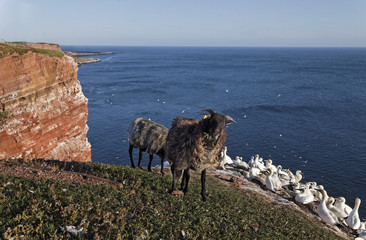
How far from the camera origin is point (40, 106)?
22.4 metres

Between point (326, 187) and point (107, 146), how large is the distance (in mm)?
33517

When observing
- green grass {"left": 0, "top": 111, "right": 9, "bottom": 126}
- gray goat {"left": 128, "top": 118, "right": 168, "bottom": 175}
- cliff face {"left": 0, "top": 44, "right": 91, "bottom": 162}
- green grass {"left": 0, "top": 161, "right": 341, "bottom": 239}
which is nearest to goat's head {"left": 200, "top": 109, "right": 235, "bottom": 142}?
green grass {"left": 0, "top": 161, "right": 341, "bottom": 239}

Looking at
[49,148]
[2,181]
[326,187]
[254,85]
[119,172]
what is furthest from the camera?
[254,85]

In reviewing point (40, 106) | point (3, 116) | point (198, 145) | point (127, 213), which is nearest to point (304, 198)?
point (198, 145)

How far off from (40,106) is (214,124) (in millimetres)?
18486

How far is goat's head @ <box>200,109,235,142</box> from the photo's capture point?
975cm

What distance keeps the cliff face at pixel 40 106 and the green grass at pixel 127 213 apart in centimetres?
1207

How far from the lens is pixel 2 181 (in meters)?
8.84

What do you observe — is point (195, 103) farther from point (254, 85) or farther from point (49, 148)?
point (49, 148)

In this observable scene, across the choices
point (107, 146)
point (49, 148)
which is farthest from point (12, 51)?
point (107, 146)

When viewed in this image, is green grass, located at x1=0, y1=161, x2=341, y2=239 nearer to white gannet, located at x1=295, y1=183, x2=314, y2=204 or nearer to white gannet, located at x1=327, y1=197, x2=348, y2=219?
white gannet, located at x1=295, y1=183, x2=314, y2=204

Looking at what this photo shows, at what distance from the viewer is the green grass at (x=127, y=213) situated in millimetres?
6750

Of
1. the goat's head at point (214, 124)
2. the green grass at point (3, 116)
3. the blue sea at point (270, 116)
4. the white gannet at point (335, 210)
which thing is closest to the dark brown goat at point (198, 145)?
the goat's head at point (214, 124)

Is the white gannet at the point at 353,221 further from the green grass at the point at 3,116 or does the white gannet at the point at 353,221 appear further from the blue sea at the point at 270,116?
the green grass at the point at 3,116
